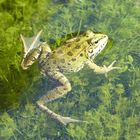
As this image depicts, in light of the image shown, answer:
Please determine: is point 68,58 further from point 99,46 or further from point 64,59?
point 99,46

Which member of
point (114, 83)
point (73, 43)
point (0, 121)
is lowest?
point (0, 121)

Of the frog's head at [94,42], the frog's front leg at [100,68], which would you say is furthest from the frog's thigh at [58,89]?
the frog's head at [94,42]

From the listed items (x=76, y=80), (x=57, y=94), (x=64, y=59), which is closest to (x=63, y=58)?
(x=64, y=59)

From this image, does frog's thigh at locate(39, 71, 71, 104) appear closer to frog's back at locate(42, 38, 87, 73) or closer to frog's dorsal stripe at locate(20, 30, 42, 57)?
frog's back at locate(42, 38, 87, 73)

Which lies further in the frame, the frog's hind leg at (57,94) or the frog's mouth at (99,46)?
the frog's mouth at (99,46)

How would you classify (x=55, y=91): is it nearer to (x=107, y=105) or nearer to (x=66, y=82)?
(x=66, y=82)

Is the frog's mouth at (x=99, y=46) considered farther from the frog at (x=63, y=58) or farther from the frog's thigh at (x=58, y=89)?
the frog's thigh at (x=58, y=89)

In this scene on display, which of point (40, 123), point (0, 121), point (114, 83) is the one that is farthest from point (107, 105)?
point (0, 121)
